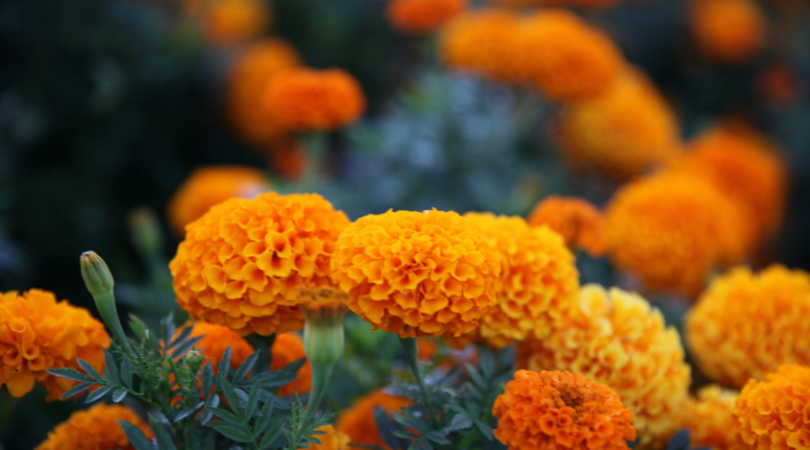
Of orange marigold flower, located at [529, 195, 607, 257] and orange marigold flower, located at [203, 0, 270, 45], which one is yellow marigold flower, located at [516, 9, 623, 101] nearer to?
orange marigold flower, located at [529, 195, 607, 257]

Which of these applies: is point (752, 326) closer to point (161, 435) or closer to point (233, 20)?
point (161, 435)

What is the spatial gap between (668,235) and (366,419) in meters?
0.98

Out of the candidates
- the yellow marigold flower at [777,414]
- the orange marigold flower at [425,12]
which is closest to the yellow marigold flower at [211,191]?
the orange marigold flower at [425,12]

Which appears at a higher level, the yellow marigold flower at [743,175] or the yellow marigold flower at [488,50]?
the yellow marigold flower at [488,50]

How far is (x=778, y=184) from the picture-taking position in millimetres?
2656

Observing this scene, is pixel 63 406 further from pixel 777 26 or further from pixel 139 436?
pixel 777 26

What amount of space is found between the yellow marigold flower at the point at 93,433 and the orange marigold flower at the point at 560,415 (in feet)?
1.85

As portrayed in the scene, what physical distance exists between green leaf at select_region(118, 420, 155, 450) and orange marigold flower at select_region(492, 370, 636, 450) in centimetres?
48

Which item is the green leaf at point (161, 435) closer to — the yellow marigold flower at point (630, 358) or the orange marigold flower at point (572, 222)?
the yellow marigold flower at point (630, 358)

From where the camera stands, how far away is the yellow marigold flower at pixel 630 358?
1.03 metres

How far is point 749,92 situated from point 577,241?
309 cm

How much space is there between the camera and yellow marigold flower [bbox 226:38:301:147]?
9.08 ft

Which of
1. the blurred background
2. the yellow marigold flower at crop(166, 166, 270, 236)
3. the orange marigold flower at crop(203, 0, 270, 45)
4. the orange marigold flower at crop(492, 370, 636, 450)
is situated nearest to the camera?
the orange marigold flower at crop(492, 370, 636, 450)

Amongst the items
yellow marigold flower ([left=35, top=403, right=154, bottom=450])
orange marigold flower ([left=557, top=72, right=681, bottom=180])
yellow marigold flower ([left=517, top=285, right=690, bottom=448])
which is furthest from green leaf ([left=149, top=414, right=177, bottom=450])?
orange marigold flower ([left=557, top=72, right=681, bottom=180])
